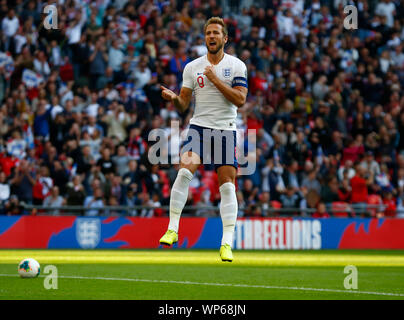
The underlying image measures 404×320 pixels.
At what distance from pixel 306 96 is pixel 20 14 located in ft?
27.3

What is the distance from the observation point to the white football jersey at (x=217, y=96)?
10969 millimetres

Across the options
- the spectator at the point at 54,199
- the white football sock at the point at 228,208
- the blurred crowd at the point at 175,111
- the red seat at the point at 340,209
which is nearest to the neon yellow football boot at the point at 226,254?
the white football sock at the point at 228,208

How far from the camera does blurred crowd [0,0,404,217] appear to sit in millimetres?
21734

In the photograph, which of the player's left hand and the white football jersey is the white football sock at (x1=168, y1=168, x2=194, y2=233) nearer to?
the white football jersey

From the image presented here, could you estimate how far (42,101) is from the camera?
72.9 ft

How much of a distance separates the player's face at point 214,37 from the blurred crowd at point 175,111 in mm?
10684

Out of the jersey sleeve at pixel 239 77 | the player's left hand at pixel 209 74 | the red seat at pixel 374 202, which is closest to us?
the player's left hand at pixel 209 74

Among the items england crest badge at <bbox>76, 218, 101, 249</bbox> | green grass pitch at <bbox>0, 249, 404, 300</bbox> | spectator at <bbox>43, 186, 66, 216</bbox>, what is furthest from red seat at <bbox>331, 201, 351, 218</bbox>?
green grass pitch at <bbox>0, 249, 404, 300</bbox>

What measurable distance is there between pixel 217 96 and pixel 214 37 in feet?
2.40

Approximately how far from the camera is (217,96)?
11016 millimetres

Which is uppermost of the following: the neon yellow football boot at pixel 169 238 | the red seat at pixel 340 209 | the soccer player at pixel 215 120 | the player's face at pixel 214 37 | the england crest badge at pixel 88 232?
the player's face at pixel 214 37

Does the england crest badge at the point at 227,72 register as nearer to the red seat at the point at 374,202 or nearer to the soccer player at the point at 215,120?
the soccer player at the point at 215,120

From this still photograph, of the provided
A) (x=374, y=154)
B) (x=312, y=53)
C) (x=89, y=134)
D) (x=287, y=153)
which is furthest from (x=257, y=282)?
(x=312, y=53)

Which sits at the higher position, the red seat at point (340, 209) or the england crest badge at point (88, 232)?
the red seat at point (340, 209)
